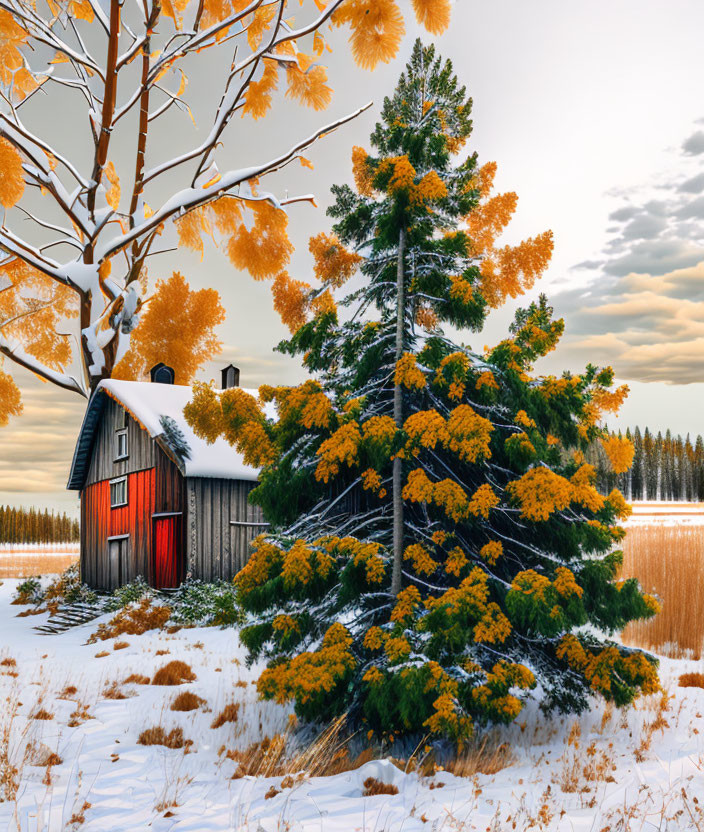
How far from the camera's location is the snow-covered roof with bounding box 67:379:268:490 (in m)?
17.5

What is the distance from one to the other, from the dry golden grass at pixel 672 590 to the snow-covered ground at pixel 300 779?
2.92 metres

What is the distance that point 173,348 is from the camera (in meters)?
30.0

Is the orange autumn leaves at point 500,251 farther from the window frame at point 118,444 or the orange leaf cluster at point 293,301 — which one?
the window frame at point 118,444

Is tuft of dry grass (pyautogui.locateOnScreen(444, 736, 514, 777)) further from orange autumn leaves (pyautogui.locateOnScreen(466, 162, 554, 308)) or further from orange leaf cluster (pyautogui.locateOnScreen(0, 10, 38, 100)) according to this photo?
orange leaf cluster (pyautogui.locateOnScreen(0, 10, 38, 100))

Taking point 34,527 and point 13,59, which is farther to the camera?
point 34,527

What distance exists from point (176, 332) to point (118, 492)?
11.6 metres

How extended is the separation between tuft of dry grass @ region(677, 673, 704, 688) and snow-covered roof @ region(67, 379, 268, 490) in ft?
33.1

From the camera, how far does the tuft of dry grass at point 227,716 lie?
26.1ft

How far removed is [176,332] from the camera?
3045cm

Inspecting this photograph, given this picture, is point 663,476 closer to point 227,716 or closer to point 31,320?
point 31,320

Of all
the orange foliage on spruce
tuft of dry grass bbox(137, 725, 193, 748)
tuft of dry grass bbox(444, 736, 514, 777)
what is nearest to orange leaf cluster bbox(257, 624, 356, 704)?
tuft of dry grass bbox(137, 725, 193, 748)

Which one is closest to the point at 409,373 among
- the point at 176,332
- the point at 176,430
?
the point at 176,430

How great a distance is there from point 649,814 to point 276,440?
4.78 meters

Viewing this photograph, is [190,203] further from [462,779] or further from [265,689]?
[462,779]
